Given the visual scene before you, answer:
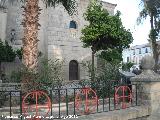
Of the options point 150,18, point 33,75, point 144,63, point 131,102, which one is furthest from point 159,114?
point 150,18

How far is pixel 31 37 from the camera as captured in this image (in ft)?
36.8

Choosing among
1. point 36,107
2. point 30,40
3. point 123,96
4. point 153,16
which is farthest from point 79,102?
point 153,16

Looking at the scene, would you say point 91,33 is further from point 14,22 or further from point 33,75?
point 14,22

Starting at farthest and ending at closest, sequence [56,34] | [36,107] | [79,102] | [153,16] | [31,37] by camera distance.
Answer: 1. [56,34]
2. [153,16]
3. [31,37]
4. [79,102]
5. [36,107]

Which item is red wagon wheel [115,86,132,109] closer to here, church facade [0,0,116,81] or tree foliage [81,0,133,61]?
tree foliage [81,0,133,61]

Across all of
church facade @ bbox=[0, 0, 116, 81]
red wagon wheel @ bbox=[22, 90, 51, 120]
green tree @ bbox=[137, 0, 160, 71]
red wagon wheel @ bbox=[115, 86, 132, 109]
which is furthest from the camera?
church facade @ bbox=[0, 0, 116, 81]

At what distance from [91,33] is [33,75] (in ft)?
28.9

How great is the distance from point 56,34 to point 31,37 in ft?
59.6

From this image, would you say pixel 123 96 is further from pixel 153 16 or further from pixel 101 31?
pixel 153 16

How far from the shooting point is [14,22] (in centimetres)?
2766

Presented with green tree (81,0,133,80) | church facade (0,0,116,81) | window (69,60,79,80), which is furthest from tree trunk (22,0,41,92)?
window (69,60,79,80)

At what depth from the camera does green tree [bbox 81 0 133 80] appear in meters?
19.0

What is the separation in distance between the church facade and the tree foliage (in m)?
7.60

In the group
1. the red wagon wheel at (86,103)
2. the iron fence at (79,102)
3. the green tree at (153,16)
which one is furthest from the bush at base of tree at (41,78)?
the green tree at (153,16)
